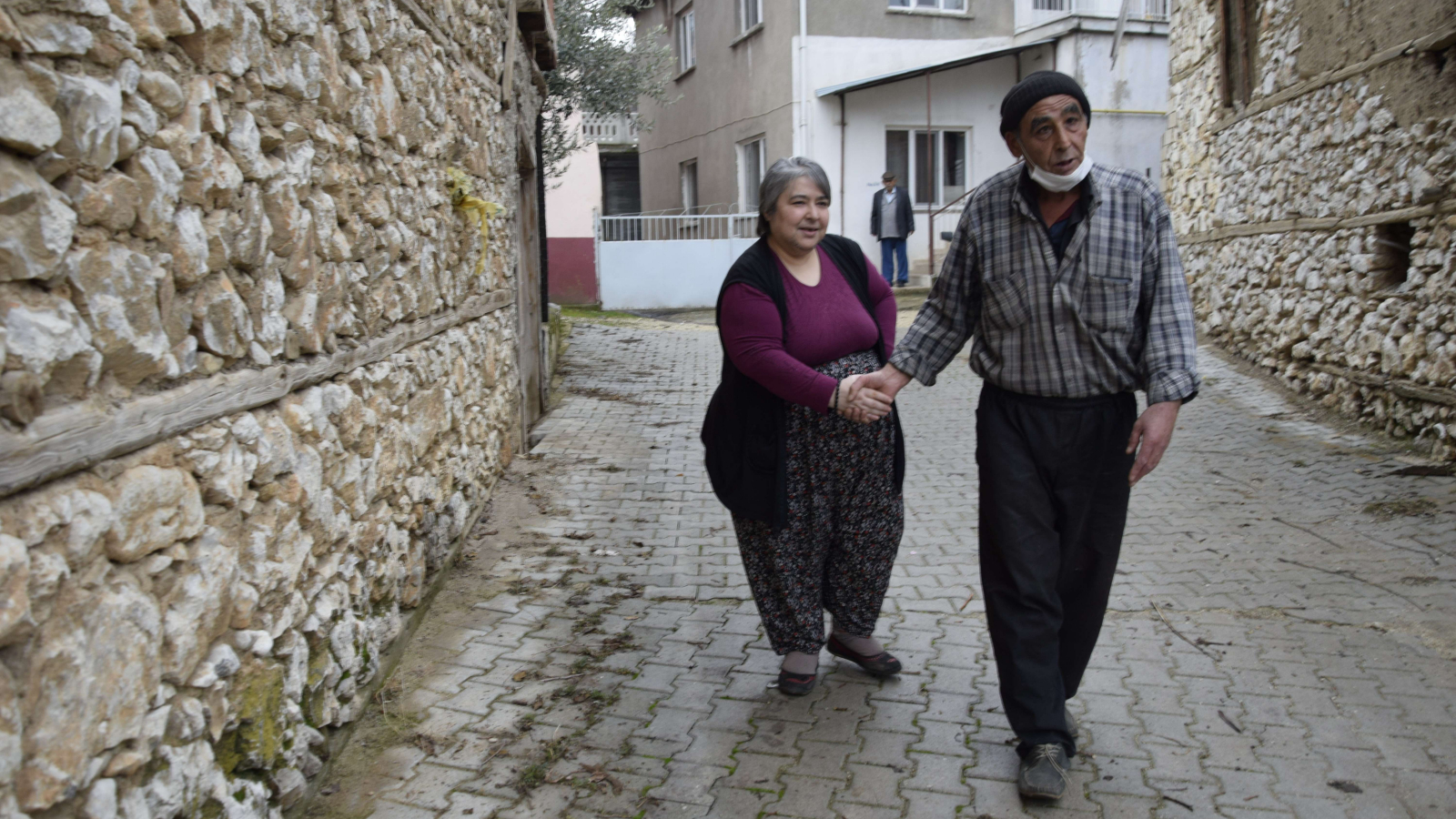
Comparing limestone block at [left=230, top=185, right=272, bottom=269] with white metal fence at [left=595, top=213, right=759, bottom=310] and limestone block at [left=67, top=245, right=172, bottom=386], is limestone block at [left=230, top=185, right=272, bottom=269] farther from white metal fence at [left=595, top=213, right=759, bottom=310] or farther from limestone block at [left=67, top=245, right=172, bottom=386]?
white metal fence at [left=595, top=213, right=759, bottom=310]

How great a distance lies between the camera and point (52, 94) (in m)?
1.79

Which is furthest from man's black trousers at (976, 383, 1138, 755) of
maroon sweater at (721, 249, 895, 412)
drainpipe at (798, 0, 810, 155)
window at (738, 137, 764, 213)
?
window at (738, 137, 764, 213)

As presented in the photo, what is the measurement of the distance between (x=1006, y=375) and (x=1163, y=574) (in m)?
2.49

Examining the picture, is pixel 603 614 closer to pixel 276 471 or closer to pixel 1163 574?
pixel 276 471

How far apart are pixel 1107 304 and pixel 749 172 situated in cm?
1733

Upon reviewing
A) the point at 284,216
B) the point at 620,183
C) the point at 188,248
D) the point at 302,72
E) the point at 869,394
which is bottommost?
the point at 869,394

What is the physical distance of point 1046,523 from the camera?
3.18m

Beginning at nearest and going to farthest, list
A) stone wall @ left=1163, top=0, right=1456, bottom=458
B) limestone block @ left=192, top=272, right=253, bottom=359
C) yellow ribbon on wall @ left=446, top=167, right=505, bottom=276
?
limestone block @ left=192, top=272, right=253, bottom=359
yellow ribbon on wall @ left=446, top=167, right=505, bottom=276
stone wall @ left=1163, top=0, right=1456, bottom=458

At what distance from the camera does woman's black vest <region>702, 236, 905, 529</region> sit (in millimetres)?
3637

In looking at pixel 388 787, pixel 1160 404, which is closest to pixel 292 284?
pixel 388 787

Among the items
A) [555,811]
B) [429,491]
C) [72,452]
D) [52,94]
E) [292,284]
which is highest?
[52,94]

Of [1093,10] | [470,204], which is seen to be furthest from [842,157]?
[470,204]

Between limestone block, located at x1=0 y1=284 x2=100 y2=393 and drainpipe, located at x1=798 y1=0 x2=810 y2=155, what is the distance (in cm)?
1582

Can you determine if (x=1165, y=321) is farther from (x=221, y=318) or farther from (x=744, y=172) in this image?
(x=744, y=172)
